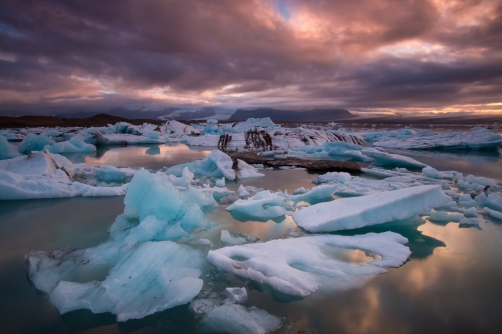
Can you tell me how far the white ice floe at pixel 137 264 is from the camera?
185 centimetres

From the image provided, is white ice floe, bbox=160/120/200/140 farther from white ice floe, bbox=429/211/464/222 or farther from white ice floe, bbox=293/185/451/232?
white ice floe, bbox=429/211/464/222

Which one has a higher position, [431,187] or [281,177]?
[431,187]

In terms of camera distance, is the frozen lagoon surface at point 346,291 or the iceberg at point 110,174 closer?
the frozen lagoon surface at point 346,291

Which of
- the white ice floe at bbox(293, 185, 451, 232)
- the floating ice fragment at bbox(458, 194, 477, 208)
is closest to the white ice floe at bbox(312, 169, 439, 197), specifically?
the floating ice fragment at bbox(458, 194, 477, 208)

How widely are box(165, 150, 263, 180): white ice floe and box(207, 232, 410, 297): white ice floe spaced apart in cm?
367

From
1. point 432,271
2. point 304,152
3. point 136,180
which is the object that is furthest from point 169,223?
point 304,152

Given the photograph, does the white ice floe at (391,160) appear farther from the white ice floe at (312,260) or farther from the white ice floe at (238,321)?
the white ice floe at (238,321)

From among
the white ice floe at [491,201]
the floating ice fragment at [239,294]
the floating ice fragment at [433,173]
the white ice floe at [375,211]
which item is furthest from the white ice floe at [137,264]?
the floating ice fragment at [433,173]

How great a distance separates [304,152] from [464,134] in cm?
857

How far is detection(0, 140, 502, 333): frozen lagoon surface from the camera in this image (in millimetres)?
1709

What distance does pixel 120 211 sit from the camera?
13.0 ft

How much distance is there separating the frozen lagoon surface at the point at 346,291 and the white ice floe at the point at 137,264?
68 millimetres

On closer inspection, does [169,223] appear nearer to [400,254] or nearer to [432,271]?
[400,254]

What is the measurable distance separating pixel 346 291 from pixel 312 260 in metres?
0.39
